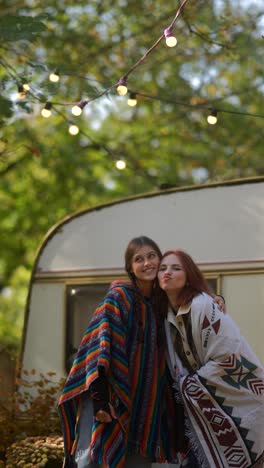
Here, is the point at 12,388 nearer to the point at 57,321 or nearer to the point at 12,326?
the point at 57,321

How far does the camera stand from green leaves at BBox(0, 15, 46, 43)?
6.52 m

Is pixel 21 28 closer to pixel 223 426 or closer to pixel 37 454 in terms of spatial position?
pixel 37 454

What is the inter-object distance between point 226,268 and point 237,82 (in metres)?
7.76

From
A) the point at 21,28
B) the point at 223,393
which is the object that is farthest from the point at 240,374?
the point at 21,28

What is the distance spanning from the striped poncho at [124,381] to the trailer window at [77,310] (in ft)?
6.30

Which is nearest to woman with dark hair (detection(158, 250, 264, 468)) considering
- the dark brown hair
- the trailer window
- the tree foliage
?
the dark brown hair

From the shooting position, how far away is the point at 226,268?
6.14m

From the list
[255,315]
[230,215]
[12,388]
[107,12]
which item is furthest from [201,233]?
[107,12]

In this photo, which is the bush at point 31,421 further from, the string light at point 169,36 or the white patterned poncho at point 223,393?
the string light at point 169,36

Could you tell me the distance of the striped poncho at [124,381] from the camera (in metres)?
4.56

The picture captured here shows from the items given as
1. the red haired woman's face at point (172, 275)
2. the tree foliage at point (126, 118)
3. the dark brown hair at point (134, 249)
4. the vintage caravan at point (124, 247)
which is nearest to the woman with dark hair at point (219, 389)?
the red haired woman's face at point (172, 275)

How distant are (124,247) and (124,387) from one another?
2.28 meters

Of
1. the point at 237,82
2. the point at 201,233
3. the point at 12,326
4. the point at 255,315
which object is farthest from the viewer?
the point at 12,326

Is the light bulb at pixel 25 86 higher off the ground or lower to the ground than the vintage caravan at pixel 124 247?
higher
